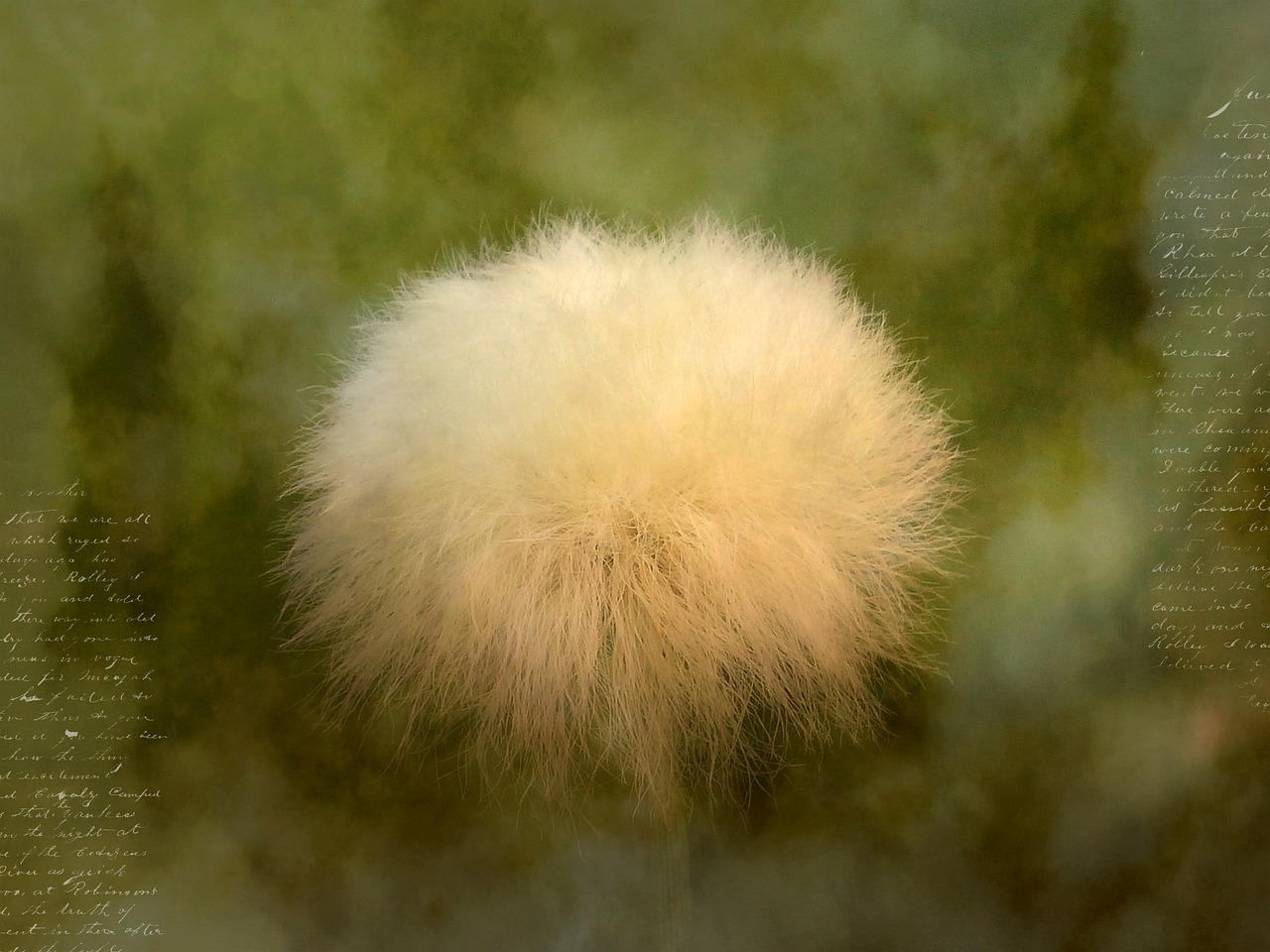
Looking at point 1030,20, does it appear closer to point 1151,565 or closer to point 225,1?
point 1151,565

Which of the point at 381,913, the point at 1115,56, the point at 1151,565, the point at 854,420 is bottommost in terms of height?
the point at 381,913

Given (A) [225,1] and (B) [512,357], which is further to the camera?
(A) [225,1]

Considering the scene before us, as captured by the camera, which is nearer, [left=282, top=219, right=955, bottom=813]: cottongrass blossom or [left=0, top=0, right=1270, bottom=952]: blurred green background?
[left=282, top=219, right=955, bottom=813]: cottongrass blossom

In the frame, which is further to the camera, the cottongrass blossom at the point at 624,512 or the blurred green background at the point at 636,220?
the blurred green background at the point at 636,220

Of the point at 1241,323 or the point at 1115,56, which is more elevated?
the point at 1115,56

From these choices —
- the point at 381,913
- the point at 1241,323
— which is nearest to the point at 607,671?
the point at 381,913
